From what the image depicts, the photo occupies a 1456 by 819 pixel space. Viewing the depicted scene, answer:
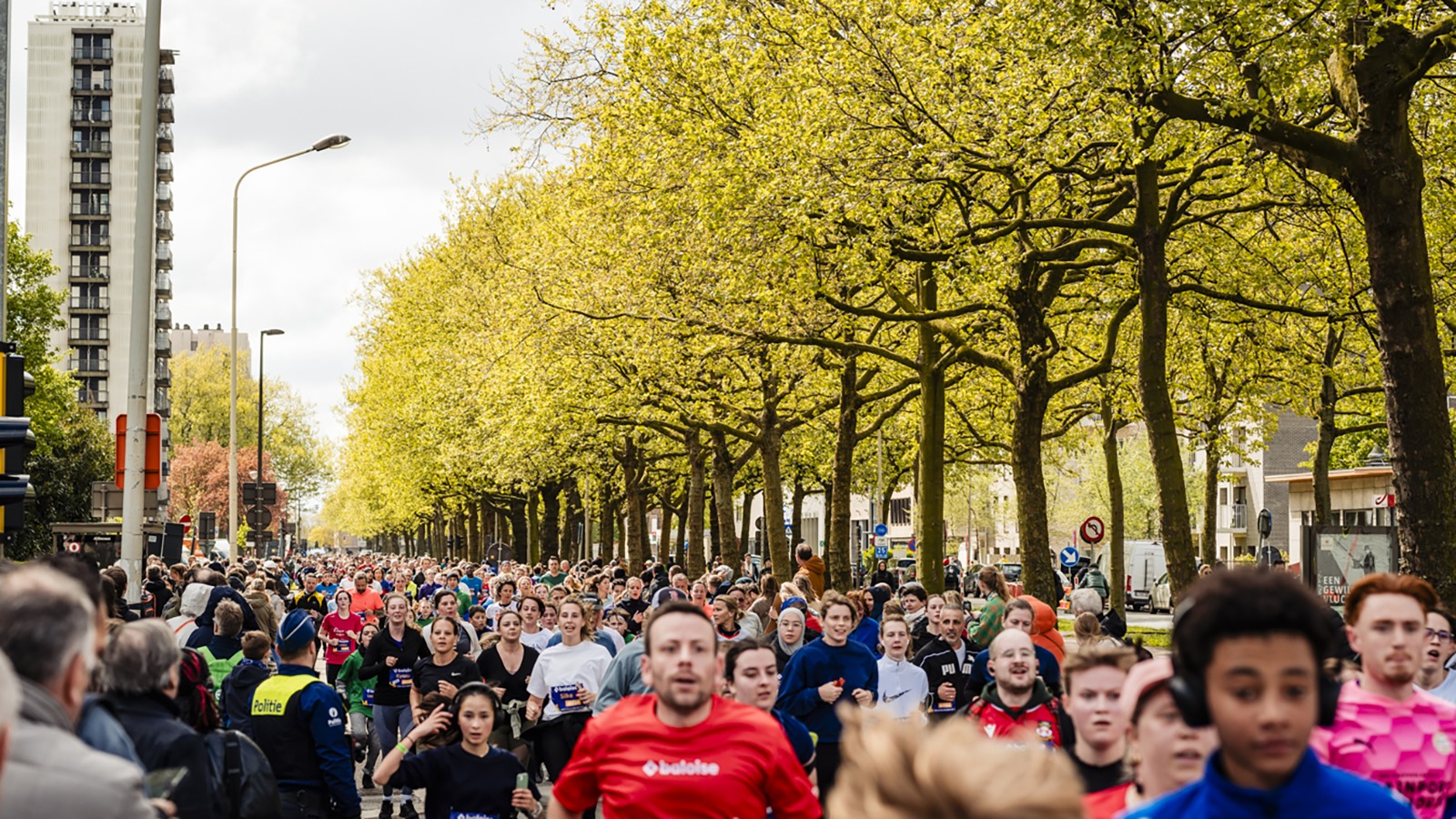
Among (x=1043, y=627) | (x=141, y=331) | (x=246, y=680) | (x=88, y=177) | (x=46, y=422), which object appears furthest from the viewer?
(x=88, y=177)

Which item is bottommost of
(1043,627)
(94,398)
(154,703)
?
(1043,627)

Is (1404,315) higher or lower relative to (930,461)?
higher

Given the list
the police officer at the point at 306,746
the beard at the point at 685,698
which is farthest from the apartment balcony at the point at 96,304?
the beard at the point at 685,698

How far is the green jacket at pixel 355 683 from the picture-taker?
52.0ft

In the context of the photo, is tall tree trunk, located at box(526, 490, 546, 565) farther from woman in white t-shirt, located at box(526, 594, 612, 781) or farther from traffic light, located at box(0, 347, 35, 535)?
traffic light, located at box(0, 347, 35, 535)

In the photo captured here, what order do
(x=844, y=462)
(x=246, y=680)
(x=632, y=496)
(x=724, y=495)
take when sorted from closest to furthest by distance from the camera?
(x=246, y=680), (x=844, y=462), (x=724, y=495), (x=632, y=496)

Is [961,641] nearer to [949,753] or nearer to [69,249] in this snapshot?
[949,753]

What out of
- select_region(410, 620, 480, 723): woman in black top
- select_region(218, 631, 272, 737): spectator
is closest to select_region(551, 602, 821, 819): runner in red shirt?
select_region(218, 631, 272, 737): spectator

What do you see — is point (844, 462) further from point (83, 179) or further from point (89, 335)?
point (83, 179)

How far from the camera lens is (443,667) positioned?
1237 cm

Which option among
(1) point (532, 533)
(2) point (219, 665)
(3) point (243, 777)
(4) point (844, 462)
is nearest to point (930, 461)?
(4) point (844, 462)

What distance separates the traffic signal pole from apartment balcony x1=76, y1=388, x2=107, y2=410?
331 feet

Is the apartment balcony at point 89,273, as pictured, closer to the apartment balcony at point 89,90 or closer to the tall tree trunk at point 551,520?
the apartment balcony at point 89,90

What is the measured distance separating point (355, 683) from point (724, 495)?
69.2 ft
